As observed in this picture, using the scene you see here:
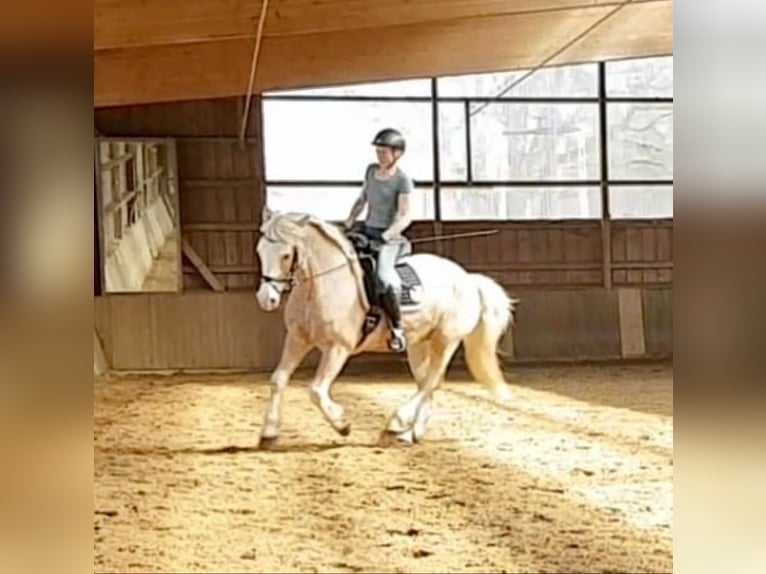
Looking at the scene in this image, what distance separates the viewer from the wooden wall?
7.93 meters

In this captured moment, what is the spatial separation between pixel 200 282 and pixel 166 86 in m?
4.35

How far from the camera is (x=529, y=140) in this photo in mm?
8438

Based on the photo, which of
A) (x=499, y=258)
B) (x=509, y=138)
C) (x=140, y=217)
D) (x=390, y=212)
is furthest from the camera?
(x=509, y=138)

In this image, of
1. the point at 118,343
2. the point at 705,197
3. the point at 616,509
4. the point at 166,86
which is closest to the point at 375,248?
the point at 166,86

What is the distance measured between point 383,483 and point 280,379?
0.77 metres

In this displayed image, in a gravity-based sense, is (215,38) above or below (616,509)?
above

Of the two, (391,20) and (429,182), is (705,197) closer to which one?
(391,20)

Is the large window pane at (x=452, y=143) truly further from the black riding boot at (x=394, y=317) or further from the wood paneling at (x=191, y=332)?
the black riding boot at (x=394, y=317)

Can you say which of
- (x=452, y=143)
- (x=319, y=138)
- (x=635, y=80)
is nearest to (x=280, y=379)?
(x=319, y=138)

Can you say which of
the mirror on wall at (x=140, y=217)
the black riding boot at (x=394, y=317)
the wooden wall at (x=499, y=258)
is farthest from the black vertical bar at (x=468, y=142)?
the black riding boot at (x=394, y=317)

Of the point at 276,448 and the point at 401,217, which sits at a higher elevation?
the point at 401,217

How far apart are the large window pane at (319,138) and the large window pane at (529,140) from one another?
2.79 feet

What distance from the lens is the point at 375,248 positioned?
15.5 feet

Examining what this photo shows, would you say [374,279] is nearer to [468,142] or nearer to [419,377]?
[419,377]
